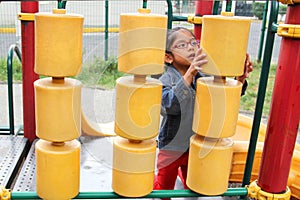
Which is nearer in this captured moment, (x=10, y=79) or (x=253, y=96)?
(x=10, y=79)

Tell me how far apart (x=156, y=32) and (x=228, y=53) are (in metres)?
0.23

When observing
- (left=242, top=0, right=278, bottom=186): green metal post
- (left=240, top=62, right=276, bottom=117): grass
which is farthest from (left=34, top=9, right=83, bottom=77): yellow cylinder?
(left=240, top=62, right=276, bottom=117): grass

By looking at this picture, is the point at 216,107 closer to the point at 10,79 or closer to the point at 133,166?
the point at 133,166

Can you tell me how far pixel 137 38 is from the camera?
1.10m

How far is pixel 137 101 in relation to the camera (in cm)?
117

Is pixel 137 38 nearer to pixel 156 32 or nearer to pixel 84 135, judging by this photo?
pixel 156 32

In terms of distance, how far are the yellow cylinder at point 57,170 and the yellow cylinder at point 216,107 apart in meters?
0.42

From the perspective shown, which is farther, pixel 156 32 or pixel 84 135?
pixel 84 135

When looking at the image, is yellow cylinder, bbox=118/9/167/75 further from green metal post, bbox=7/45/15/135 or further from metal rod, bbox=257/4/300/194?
green metal post, bbox=7/45/15/135

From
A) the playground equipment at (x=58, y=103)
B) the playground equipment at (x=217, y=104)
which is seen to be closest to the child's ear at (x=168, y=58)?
the playground equipment at (x=217, y=104)

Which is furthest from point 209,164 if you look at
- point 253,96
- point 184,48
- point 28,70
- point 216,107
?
point 253,96

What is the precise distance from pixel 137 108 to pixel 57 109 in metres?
0.24

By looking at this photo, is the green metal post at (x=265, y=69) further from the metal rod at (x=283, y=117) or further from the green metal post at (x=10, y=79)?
the green metal post at (x=10, y=79)

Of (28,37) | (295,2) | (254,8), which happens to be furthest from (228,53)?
(254,8)
